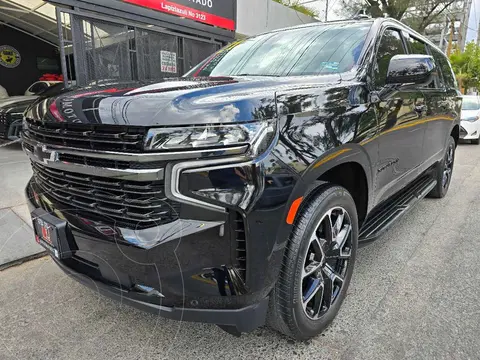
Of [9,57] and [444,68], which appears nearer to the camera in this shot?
[444,68]

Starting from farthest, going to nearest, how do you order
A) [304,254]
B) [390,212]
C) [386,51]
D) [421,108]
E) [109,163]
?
1. [421,108]
2. [390,212]
3. [386,51]
4. [304,254]
5. [109,163]

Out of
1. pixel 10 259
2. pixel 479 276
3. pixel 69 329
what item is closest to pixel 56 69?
pixel 10 259

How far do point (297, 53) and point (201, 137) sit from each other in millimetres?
1601

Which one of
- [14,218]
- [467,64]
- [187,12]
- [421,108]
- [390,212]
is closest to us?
[390,212]

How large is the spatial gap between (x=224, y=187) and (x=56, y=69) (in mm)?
15649

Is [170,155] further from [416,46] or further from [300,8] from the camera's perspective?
[300,8]

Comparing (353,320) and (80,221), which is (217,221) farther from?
(353,320)

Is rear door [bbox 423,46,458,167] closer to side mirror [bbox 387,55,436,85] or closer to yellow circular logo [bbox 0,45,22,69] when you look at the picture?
side mirror [bbox 387,55,436,85]

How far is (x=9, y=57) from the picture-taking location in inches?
512

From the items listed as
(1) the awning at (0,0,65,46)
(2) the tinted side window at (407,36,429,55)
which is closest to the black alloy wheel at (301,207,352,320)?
(2) the tinted side window at (407,36,429,55)

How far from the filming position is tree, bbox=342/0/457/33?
53.3 ft

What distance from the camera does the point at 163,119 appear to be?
148 centimetres

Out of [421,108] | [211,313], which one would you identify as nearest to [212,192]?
[211,313]

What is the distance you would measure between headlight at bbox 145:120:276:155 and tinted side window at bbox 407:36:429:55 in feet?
8.94
